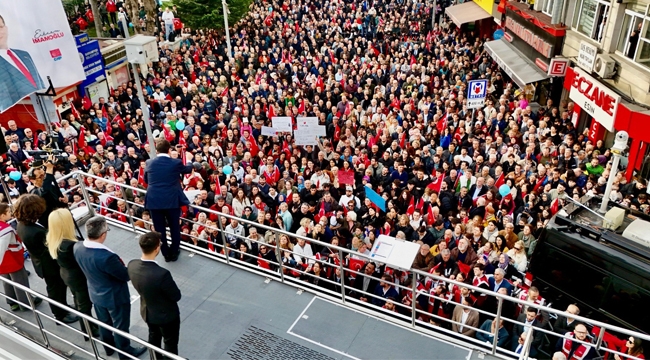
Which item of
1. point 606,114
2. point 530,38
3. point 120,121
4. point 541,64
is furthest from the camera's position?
point 530,38

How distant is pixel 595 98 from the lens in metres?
14.4

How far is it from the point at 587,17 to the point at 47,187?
15887mm

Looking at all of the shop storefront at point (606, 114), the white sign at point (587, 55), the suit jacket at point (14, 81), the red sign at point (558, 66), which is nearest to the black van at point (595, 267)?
the shop storefront at point (606, 114)

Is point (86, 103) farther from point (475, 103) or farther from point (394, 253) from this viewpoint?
point (394, 253)

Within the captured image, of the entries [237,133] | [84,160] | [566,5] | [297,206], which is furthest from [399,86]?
[84,160]

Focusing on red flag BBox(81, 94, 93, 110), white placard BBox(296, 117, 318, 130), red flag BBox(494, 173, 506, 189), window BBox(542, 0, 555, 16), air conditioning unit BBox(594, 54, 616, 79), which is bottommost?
red flag BBox(81, 94, 93, 110)

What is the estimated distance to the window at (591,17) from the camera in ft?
48.4

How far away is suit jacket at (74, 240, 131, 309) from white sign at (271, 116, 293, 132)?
923cm

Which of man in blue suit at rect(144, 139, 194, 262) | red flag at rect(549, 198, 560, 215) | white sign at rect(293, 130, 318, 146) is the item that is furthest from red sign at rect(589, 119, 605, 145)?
man in blue suit at rect(144, 139, 194, 262)

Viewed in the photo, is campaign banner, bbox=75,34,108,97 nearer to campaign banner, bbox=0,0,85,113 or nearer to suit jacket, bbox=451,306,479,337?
campaign banner, bbox=0,0,85,113

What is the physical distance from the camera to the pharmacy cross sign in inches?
558

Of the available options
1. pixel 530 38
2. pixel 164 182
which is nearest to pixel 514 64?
pixel 530 38

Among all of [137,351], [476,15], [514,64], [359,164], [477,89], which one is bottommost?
[359,164]

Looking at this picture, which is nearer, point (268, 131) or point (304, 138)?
point (304, 138)
